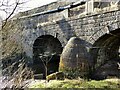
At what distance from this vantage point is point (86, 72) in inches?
478

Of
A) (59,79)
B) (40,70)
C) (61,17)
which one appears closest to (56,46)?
(40,70)

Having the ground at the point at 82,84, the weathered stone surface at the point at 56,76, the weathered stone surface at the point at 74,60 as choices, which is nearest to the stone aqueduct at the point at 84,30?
the weathered stone surface at the point at 74,60

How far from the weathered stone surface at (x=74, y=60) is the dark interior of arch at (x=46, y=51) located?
14.3ft

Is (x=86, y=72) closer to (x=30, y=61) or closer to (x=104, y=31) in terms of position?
(x=104, y=31)

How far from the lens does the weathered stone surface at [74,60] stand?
1210 cm

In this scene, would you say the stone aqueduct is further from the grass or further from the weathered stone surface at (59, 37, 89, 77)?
the grass

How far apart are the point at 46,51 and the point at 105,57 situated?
549cm

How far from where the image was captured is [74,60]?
12211 millimetres

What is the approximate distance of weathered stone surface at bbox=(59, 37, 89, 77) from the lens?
12.1 metres

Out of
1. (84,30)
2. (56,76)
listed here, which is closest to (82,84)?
(56,76)

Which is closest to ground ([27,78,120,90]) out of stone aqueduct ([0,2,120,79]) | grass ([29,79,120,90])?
grass ([29,79,120,90])

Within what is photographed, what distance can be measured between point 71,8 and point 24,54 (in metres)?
5.53

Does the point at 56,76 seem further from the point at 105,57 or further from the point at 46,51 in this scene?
the point at 46,51

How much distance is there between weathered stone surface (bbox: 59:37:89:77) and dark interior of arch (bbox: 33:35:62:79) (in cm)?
435
